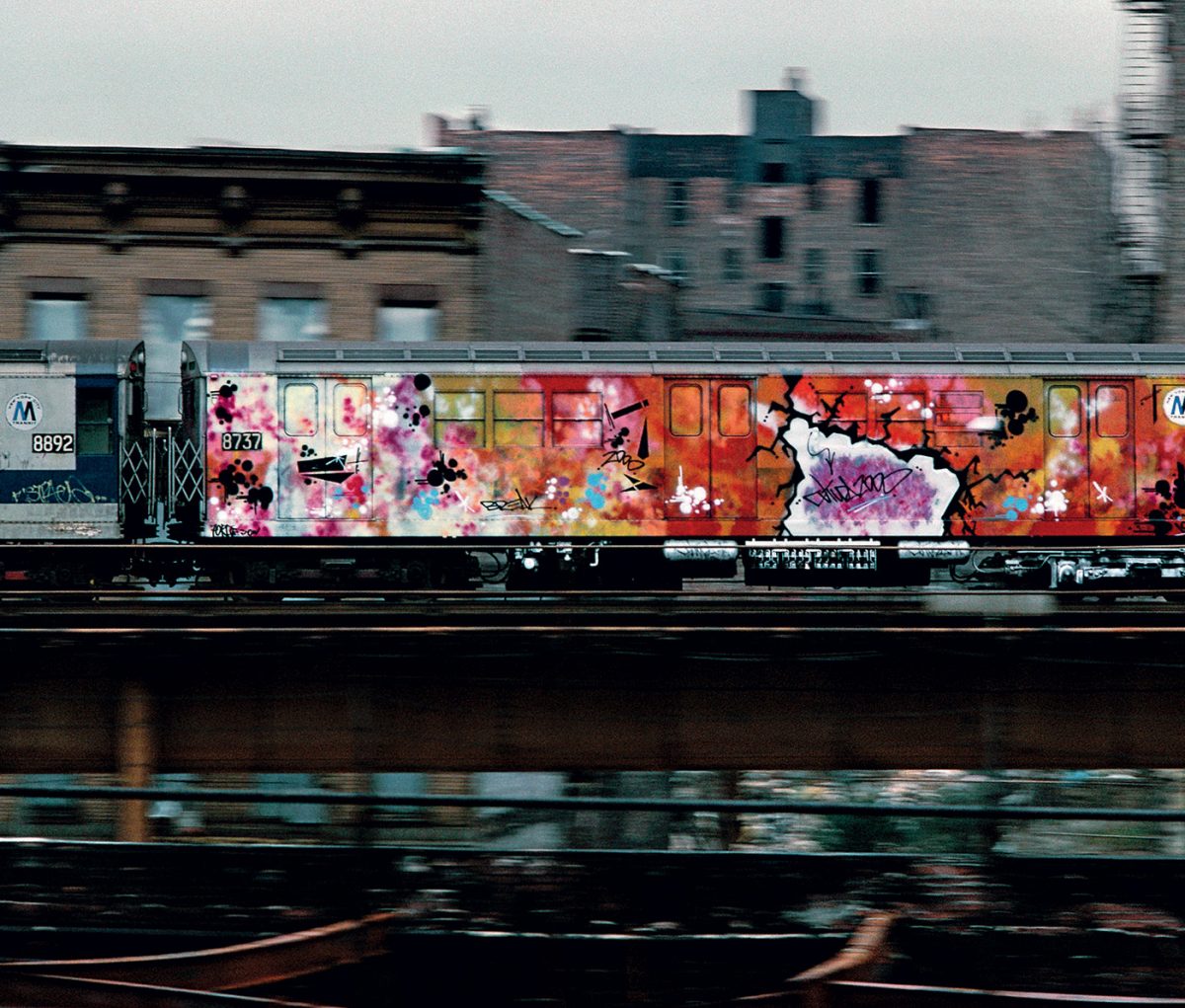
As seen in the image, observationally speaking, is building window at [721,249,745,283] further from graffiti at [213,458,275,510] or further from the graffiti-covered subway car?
graffiti at [213,458,275,510]

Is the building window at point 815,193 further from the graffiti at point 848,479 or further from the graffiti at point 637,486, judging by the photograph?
the graffiti at point 637,486

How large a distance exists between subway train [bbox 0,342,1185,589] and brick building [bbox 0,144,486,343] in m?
6.46

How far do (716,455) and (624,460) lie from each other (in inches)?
53.3

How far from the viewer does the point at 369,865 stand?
8539 mm

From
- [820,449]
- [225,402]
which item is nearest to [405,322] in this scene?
[225,402]

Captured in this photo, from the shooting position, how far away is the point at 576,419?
21.8 m

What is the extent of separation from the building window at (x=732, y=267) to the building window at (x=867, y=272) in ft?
15.8

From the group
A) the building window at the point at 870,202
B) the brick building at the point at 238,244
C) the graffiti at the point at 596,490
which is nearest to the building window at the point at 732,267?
the building window at the point at 870,202

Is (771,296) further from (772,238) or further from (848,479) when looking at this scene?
(848,479)

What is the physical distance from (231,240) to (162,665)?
58.2ft

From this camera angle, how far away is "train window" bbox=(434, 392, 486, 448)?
21.8 m

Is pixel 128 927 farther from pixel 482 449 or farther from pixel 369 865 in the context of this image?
pixel 482 449

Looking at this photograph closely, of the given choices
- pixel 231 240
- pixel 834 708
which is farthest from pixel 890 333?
pixel 834 708

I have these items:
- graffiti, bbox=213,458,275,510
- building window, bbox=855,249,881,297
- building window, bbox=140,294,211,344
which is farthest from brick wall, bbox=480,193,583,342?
building window, bbox=855,249,881,297
